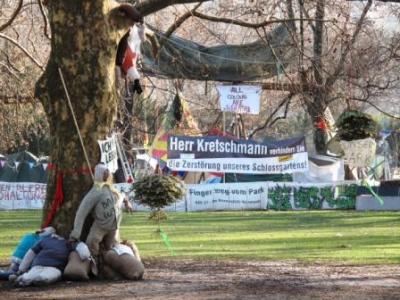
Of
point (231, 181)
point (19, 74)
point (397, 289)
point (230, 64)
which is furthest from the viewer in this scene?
point (231, 181)

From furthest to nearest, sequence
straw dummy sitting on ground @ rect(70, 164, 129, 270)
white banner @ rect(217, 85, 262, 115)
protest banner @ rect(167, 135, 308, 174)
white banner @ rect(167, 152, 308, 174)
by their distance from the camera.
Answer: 1. white banner @ rect(167, 152, 308, 174)
2. protest banner @ rect(167, 135, 308, 174)
3. white banner @ rect(217, 85, 262, 115)
4. straw dummy sitting on ground @ rect(70, 164, 129, 270)

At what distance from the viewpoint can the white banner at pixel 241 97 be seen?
103 ft

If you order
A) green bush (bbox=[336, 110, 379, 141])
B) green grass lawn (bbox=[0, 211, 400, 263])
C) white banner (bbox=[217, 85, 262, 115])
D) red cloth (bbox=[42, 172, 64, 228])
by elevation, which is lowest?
green grass lawn (bbox=[0, 211, 400, 263])

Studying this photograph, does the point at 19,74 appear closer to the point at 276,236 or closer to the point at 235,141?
the point at 276,236

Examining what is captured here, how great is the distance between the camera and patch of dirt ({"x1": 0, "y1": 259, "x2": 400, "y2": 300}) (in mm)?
10469

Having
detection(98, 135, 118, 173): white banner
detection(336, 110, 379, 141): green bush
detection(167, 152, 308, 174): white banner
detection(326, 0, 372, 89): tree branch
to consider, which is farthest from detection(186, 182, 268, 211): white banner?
detection(98, 135, 118, 173): white banner

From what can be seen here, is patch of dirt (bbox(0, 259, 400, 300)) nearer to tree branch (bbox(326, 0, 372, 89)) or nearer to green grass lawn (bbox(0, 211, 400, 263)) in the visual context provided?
green grass lawn (bbox(0, 211, 400, 263))

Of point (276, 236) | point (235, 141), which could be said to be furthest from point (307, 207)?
point (276, 236)

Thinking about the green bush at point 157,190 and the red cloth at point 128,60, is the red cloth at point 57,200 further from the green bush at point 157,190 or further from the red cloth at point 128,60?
the red cloth at point 128,60

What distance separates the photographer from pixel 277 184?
115 feet

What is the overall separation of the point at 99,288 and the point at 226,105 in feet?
70.4

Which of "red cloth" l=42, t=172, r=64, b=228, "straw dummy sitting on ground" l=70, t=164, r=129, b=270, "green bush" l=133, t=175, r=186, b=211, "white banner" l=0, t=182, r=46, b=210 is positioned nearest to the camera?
"straw dummy sitting on ground" l=70, t=164, r=129, b=270

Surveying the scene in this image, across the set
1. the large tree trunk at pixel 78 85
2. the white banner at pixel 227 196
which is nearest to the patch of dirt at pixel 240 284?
the large tree trunk at pixel 78 85

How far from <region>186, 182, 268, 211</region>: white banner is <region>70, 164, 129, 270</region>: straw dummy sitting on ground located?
22939 mm
